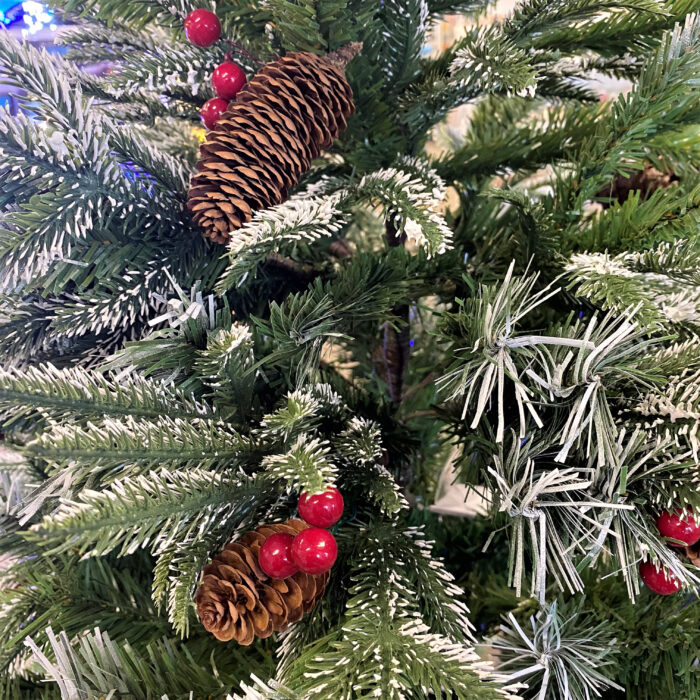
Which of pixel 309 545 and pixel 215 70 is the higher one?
pixel 215 70

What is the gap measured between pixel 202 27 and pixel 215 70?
0.03 m

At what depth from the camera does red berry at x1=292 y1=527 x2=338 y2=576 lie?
0.86 ft

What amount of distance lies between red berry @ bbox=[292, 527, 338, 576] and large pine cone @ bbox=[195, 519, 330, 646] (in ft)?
0.09

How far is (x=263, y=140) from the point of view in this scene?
0.32 meters

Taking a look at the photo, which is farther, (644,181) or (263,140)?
(644,181)

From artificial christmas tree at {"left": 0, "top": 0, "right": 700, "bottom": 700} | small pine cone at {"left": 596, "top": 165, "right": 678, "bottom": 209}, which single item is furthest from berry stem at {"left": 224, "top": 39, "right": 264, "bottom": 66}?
small pine cone at {"left": 596, "top": 165, "right": 678, "bottom": 209}

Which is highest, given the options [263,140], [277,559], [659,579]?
[263,140]

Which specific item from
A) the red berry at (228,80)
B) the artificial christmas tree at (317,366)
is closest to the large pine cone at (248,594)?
the artificial christmas tree at (317,366)

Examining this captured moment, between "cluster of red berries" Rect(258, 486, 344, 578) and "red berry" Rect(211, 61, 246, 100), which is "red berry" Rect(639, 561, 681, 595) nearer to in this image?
"cluster of red berries" Rect(258, 486, 344, 578)

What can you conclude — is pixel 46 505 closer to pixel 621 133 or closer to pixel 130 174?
pixel 130 174

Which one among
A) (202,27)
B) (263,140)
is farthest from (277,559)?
(202,27)

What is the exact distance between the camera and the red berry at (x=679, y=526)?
11.0 inches

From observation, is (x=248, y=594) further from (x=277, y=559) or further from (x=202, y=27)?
(x=202, y=27)

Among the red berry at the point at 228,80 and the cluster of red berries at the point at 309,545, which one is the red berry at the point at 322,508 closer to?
the cluster of red berries at the point at 309,545
